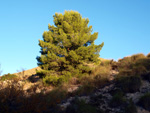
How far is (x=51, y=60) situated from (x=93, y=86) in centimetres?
644

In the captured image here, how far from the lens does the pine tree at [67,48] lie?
1927 cm

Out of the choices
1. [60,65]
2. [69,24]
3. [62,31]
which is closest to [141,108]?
[60,65]

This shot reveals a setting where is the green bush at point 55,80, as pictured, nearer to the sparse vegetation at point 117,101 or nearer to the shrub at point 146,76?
the shrub at point 146,76

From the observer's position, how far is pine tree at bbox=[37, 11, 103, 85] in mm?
19266

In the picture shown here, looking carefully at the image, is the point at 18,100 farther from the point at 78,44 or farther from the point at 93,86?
the point at 78,44

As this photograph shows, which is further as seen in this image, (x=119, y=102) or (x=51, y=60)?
(x=51, y=60)

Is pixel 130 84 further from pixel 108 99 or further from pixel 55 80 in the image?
pixel 55 80

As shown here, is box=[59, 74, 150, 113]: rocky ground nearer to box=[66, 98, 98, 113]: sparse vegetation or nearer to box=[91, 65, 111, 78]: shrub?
box=[66, 98, 98, 113]: sparse vegetation

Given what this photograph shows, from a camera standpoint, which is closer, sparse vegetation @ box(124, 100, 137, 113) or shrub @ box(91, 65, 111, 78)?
sparse vegetation @ box(124, 100, 137, 113)

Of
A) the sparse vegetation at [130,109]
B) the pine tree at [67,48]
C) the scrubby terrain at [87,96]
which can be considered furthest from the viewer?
the pine tree at [67,48]

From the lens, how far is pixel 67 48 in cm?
2067

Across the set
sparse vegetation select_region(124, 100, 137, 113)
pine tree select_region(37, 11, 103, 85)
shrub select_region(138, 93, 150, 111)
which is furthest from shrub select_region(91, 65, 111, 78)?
sparse vegetation select_region(124, 100, 137, 113)

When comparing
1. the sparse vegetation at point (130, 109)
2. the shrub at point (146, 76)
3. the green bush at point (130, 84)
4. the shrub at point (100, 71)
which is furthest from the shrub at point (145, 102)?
the shrub at point (100, 71)

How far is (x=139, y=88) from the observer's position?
1341 centimetres
